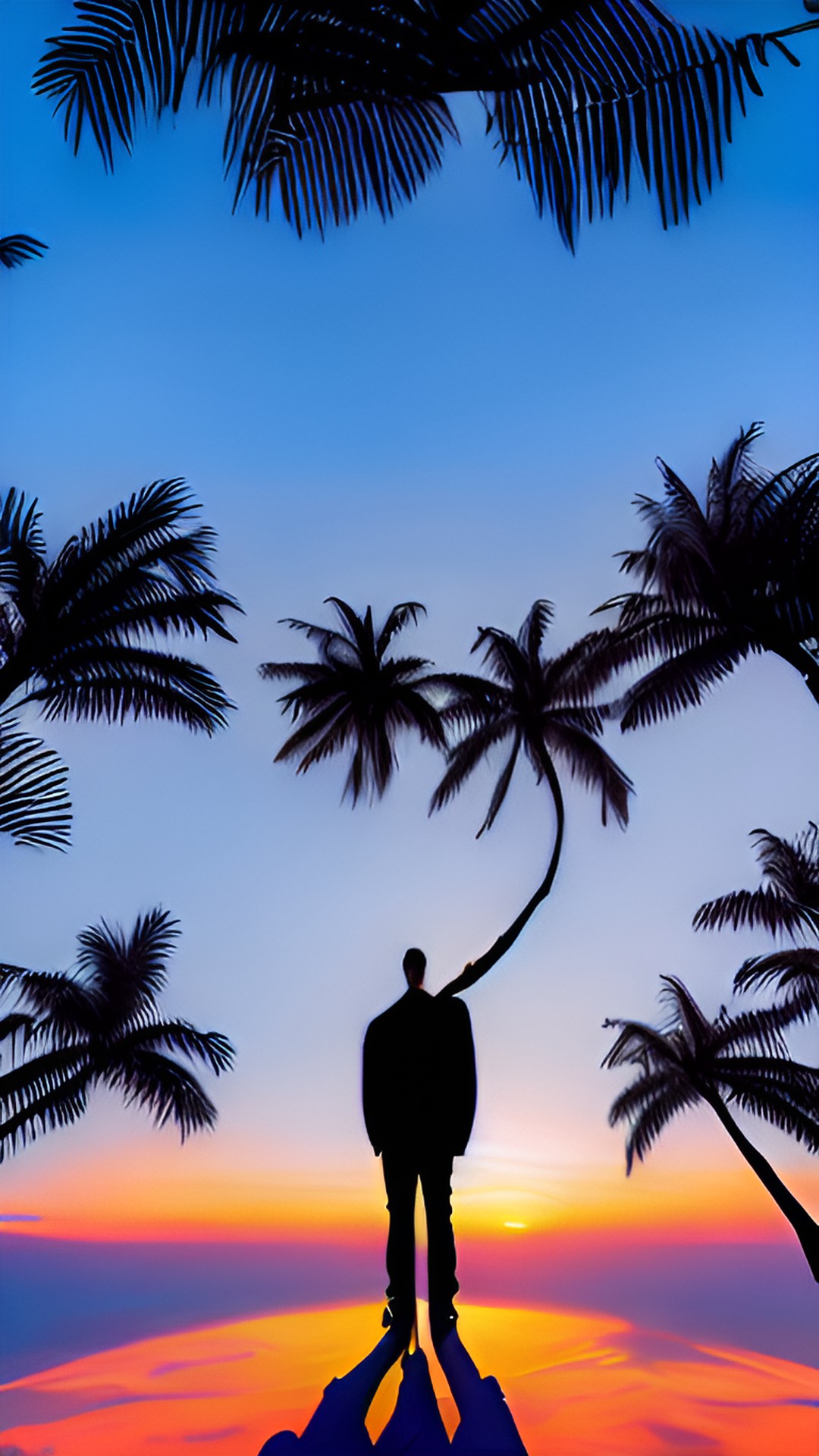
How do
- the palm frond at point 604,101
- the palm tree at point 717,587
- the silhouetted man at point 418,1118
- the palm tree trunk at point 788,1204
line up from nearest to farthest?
1. the palm frond at point 604,101
2. the silhouetted man at point 418,1118
3. the palm tree trunk at point 788,1204
4. the palm tree at point 717,587

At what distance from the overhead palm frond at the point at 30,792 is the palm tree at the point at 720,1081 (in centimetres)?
489

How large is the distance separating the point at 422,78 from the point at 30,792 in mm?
6204

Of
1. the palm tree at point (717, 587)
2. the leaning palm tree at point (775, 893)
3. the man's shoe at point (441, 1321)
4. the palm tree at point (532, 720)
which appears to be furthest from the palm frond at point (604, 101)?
the man's shoe at point (441, 1321)

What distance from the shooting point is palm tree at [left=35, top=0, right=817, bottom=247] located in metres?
7.92

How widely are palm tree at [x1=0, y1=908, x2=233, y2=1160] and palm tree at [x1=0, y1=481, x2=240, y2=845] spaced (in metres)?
1.91

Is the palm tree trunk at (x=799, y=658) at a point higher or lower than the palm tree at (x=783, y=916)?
higher

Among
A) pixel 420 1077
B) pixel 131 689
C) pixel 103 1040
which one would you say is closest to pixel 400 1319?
pixel 420 1077

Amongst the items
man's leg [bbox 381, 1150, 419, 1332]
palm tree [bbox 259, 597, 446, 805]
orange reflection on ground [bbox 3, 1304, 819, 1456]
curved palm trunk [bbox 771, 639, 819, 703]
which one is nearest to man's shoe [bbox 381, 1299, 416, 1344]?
man's leg [bbox 381, 1150, 419, 1332]

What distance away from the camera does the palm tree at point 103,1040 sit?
961 centimetres

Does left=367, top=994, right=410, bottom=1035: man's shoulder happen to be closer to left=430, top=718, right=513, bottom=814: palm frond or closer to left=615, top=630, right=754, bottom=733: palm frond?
left=430, top=718, right=513, bottom=814: palm frond

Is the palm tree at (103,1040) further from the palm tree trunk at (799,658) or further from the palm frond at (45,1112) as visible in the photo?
the palm tree trunk at (799,658)

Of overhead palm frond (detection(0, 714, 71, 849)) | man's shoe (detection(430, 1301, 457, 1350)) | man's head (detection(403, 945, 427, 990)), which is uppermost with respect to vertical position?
overhead palm frond (detection(0, 714, 71, 849))

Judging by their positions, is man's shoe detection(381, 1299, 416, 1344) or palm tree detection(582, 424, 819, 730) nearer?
man's shoe detection(381, 1299, 416, 1344)

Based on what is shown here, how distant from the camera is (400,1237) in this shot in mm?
8945
